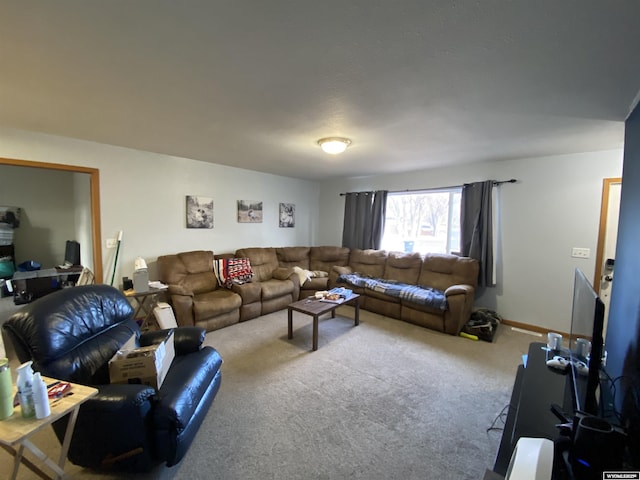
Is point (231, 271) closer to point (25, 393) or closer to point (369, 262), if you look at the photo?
point (369, 262)

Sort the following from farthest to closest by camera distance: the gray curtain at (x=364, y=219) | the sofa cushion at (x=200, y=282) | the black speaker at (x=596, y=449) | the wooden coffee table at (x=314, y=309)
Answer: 1. the gray curtain at (x=364, y=219)
2. the sofa cushion at (x=200, y=282)
3. the wooden coffee table at (x=314, y=309)
4. the black speaker at (x=596, y=449)

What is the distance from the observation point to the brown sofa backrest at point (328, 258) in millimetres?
5512

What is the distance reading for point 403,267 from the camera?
185 inches

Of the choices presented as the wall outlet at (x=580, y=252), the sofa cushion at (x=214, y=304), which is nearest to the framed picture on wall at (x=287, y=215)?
the sofa cushion at (x=214, y=304)

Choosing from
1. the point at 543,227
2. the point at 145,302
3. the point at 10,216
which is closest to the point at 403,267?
the point at 543,227

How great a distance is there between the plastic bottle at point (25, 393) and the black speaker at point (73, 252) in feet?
16.8

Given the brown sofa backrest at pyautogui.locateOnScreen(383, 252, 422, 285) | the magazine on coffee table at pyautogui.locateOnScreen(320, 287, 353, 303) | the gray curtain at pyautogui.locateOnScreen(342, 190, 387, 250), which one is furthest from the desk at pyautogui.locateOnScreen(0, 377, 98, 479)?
the gray curtain at pyautogui.locateOnScreen(342, 190, 387, 250)

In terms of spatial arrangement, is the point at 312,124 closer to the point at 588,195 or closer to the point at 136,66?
the point at 136,66

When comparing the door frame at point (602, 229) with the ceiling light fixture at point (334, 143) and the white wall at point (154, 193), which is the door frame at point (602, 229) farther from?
the white wall at point (154, 193)

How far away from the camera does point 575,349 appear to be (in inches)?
66.7

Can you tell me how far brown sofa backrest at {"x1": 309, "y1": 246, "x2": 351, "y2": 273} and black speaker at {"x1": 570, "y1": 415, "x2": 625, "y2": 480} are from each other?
4.54 metres

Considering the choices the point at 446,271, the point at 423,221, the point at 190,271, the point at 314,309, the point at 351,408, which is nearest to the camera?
the point at 351,408

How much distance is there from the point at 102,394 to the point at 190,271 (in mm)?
2699

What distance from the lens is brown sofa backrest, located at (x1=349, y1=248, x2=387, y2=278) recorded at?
198 inches
